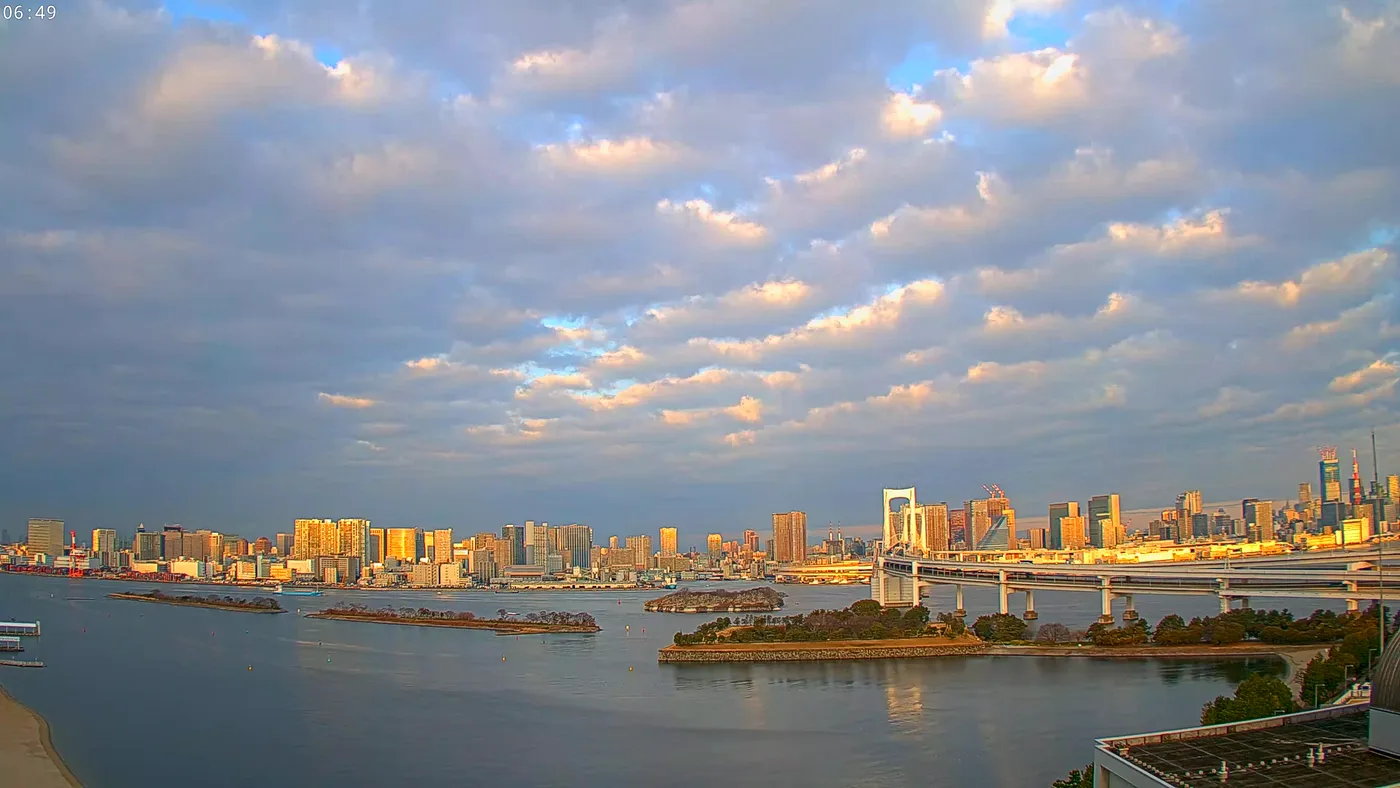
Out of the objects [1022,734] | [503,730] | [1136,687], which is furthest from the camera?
[1136,687]

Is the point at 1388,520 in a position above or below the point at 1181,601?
above

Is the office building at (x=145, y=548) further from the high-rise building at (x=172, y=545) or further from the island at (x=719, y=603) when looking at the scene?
the island at (x=719, y=603)

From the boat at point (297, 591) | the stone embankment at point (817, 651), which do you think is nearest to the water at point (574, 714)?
the stone embankment at point (817, 651)

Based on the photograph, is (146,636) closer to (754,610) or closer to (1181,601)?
(754,610)

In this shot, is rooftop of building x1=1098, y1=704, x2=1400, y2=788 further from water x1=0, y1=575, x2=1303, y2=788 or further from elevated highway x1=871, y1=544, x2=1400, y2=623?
elevated highway x1=871, y1=544, x2=1400, y2=623

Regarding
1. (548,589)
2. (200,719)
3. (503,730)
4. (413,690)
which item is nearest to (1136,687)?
(503,730)

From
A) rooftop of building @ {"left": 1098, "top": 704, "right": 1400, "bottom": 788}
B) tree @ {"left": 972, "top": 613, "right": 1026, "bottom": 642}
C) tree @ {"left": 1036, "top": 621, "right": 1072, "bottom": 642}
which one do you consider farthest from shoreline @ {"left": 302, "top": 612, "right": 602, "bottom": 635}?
rooftop of building @ {"left": 1098, "top": 704, "right": 1400, "bottom": 788}

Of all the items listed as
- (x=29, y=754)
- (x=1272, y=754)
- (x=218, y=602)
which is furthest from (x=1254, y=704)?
(x=218, y=602)
